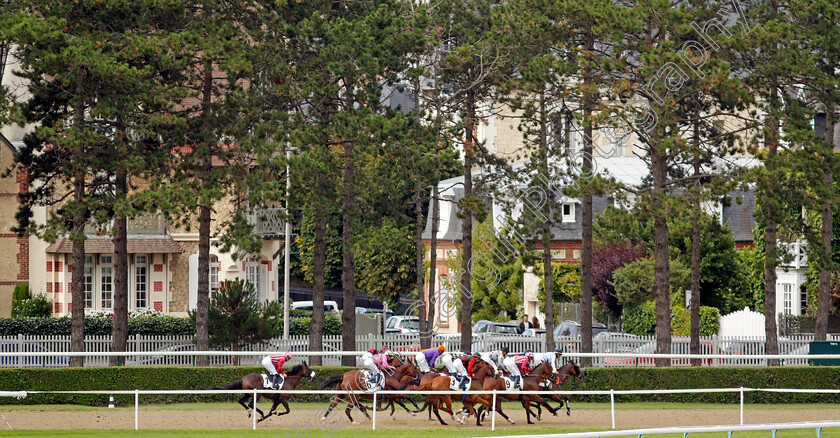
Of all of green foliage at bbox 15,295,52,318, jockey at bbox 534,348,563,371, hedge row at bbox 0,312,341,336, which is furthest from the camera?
green foliage at bbox 15,295,52,318

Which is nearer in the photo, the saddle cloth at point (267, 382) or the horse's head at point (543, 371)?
the saddle cloth at point (267, 382)

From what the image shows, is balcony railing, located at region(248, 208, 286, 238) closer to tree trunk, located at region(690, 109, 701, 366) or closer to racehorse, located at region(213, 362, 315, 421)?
tree trunk, located at region(690, 109, 701, 366)

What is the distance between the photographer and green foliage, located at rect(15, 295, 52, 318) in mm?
40906

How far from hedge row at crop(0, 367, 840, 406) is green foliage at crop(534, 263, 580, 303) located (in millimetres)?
22774

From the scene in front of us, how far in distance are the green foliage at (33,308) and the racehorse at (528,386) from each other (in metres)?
23.1

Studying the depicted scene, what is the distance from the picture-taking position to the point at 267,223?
4347 centimetres

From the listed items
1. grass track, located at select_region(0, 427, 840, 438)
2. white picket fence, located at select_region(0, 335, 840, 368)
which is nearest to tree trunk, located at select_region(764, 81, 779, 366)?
white picket fence, located at select_region(0, 335, 840, 368)

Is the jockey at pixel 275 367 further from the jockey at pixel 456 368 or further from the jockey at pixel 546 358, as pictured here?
the jockey at pixel 546 358

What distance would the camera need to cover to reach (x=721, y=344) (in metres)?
36.2

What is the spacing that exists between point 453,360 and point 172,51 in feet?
37.5

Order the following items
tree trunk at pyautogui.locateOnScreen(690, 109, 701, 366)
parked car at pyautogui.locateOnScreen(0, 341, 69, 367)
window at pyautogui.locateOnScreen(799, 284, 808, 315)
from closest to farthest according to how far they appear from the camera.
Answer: tree trunk at pyautogui.locateOnScreen(690, 109, 701, 366) < parked car at pyautogui.locateOnScreen(0, 341, 69, 367) < window at pyautogui.locateOnScreen(799, 284, 808, 315)

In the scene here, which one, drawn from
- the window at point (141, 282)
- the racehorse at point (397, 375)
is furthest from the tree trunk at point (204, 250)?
the window at point (141, 282)

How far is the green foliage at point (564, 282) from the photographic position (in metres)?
51.7

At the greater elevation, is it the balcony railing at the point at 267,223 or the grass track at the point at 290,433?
the balcony railing at the point at 267,223
